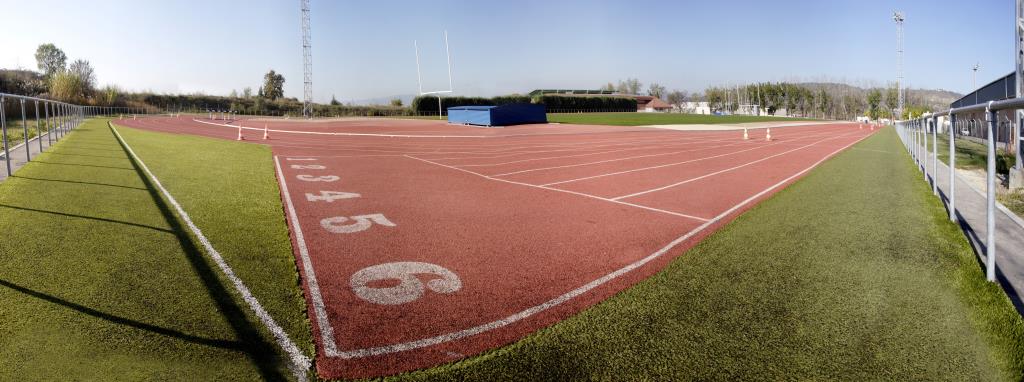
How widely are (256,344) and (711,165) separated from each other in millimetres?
16293

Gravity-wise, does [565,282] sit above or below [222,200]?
below

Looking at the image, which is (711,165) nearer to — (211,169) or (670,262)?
(670,262)

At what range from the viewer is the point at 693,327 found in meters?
4.30

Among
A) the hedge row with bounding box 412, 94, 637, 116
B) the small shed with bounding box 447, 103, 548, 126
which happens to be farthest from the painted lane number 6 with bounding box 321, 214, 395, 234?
the hedge row with bounding box 412, 94, 637, 116

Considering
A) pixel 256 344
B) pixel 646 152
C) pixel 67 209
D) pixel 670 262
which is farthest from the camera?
pixel 646 152

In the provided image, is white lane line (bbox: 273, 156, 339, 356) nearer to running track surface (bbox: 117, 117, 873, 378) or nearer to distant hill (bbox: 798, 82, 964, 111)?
running track surface (bbox: 117, 117, 873, 378)

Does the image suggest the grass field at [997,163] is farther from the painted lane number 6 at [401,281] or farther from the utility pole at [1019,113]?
the painted lane number 6 at [401,281]

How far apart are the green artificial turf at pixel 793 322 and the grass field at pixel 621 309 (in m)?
0.02

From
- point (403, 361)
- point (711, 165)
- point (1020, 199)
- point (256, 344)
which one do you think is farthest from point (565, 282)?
point (711, 165)

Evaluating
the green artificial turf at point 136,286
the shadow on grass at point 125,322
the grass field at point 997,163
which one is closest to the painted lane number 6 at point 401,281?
the green artificial turf at point 136,286

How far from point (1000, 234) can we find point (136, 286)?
33.1ft

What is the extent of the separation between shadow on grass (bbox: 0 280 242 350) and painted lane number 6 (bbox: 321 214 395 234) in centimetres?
336

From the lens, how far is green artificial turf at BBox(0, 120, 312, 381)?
367cm

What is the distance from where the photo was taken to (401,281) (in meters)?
5.60
